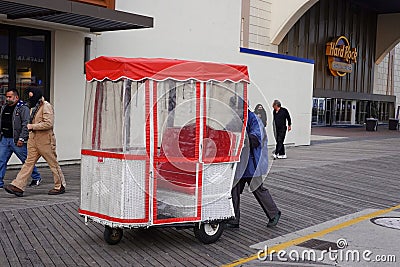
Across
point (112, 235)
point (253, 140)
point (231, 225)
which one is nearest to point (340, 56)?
point (231, 225)

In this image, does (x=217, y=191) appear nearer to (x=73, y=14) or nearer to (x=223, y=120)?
(x=223, y=120)

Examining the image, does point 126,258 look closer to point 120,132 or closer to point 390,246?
point 120,132

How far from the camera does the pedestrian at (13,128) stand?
9461 mm

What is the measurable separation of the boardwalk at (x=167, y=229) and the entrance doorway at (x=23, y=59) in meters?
2.02

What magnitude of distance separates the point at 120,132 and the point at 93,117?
0.55 m

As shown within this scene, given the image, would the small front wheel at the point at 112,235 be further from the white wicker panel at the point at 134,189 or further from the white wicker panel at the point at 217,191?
the white wicker panel at the point at 217,191

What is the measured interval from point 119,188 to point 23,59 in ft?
24.5

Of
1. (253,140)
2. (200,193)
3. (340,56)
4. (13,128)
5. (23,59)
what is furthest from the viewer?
(340,56)

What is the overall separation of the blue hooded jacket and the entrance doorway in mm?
6855

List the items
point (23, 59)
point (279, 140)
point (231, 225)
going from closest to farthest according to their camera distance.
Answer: point (231, 225)
point (23, 59)
point (279, 140)

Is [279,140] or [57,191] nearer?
[57,191]

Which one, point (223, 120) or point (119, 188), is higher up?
point (223, 120)

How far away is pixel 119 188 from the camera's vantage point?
20.1 ft

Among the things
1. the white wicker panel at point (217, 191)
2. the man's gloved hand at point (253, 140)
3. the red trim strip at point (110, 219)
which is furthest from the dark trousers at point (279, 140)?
the red trim strip at point (110, 219)
